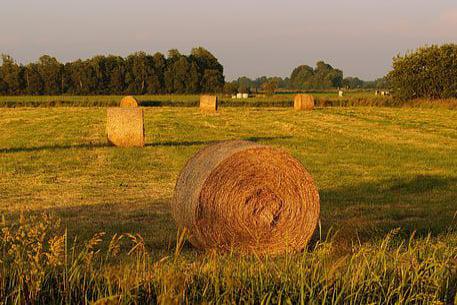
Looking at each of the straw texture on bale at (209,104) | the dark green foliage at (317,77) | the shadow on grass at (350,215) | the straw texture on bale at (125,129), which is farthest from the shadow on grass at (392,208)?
the dark green foliage at (317,77)

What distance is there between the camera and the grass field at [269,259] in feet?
17.4

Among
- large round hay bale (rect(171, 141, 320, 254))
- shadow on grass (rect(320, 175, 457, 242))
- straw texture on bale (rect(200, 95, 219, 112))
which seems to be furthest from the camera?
straw texture on bale (rect(200, 95, 219, 112))

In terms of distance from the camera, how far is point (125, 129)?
20781mm

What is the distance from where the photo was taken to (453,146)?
853 inches

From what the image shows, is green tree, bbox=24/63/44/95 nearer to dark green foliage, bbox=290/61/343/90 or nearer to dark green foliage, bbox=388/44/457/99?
dark green foliage, bbox=388/44/457/99

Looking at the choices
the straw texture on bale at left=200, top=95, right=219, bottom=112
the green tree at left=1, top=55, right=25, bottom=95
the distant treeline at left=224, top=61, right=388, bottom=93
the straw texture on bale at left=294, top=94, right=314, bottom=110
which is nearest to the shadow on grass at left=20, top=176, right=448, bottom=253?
the straw texture on bale at left=200, top=95, right=219, bottom=112

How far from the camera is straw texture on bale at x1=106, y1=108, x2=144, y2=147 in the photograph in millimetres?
20734

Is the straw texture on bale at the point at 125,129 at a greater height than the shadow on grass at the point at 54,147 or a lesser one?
greater

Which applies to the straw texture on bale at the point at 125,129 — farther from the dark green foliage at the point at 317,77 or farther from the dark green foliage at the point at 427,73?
the dark green foliage at the point at 317,77

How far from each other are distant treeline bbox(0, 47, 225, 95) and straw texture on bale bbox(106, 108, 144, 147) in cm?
5626

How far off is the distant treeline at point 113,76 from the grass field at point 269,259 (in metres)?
48.5

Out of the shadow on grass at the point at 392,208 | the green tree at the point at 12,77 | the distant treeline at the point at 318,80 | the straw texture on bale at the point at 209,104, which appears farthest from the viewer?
the distant treeline at the point at 318,80

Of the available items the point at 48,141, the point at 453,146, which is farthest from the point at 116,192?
the point at 453,146

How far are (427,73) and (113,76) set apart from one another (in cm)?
4078
